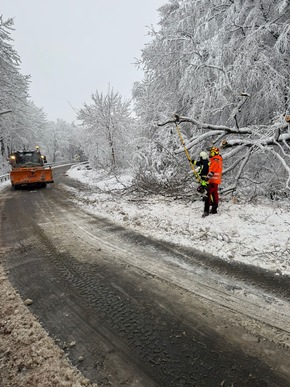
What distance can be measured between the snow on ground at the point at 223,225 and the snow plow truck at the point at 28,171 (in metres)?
7.00

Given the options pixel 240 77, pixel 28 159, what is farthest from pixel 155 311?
pixel 28 159

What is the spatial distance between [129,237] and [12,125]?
2872cm

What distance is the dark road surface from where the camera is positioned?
2.25 m

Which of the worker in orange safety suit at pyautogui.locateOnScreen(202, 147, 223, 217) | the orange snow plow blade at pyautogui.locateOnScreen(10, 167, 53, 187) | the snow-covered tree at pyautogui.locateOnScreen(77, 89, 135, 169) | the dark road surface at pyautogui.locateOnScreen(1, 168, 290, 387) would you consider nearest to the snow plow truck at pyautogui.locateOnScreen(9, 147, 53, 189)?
the orange snow plow blade at pyautogui.locateOnScreen(10, 167, 53, 187)

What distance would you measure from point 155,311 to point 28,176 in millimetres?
13356

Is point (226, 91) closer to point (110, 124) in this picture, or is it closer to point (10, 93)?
point (110, 124)

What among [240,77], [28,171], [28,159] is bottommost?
[28,171]

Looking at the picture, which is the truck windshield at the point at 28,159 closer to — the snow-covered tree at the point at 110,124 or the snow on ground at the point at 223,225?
the snow-covered tree at the point at 110,124

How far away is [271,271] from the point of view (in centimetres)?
397

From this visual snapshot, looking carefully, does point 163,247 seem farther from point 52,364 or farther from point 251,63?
point 251,63

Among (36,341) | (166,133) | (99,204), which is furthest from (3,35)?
(36,341)

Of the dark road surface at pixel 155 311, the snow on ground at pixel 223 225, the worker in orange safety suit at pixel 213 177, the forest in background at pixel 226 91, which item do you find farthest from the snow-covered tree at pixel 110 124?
the dark road surface at pixel 155 311

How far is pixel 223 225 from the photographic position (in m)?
5.86

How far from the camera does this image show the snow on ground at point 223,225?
454cm
